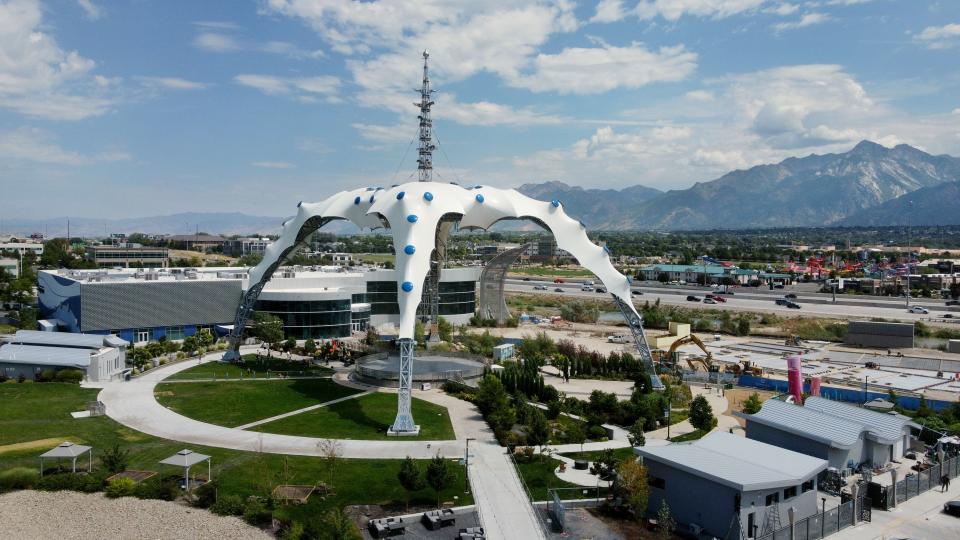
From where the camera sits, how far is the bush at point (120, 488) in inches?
970

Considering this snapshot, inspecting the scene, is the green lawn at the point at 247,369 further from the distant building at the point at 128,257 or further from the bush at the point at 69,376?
the distant building at the point at 128,257

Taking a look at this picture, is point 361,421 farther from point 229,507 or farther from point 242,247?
point 242,247

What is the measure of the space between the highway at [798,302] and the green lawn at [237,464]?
73.4 m

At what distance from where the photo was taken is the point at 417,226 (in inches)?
1431

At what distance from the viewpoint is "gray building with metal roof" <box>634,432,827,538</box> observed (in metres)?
21.9

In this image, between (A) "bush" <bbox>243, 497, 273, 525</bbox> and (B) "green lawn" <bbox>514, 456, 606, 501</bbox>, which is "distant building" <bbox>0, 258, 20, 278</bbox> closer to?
(A) "bush" <bbox>243, 497, 273, 525</bbox>

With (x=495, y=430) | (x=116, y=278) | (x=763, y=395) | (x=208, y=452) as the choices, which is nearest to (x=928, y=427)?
(x=763, y=395)

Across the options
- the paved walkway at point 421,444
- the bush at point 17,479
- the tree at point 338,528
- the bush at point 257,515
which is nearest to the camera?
the tree at point 338,528

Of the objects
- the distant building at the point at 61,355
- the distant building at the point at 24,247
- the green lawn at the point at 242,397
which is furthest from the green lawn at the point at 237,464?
the distant building at the point at 24,247

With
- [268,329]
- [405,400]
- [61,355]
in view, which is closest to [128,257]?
[268,329]

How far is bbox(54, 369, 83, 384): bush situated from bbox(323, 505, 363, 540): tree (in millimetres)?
29999

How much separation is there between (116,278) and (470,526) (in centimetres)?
→ 5351

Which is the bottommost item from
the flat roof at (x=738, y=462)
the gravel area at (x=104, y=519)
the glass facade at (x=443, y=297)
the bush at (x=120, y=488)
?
the gravel area at (x=104, y=519)

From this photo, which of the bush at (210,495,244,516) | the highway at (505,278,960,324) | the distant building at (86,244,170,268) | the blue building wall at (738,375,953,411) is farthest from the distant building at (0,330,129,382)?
the distant building at (86,244,170,268)
